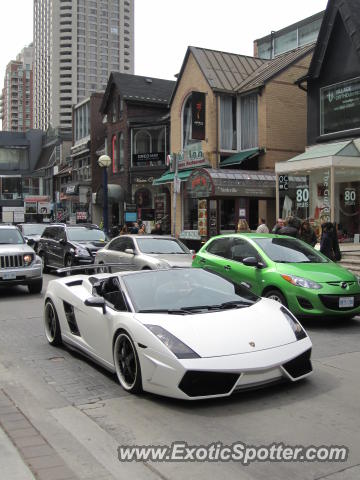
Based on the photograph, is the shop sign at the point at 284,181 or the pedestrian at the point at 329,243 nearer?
the pedestrian at the point at 329,243

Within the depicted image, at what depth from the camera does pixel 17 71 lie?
178 metres

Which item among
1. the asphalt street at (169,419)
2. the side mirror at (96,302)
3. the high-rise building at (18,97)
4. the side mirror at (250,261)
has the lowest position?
the asphalt street at (169,419)

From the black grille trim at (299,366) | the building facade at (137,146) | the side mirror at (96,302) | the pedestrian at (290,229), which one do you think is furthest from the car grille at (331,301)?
the building facade at (137,146)

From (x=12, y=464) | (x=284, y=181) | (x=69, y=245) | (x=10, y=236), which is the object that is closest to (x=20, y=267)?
(x=10, y=236)

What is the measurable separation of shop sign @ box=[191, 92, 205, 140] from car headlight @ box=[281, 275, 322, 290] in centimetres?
1807

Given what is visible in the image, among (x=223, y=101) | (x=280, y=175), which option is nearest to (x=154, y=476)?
(x=280, y=175)

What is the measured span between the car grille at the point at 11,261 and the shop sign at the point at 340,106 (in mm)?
12725

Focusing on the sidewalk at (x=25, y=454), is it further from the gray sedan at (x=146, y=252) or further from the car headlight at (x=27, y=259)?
the car headlight at (x=27, y=259)

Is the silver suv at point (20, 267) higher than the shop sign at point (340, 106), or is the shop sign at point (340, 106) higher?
the shop sign at point (340, 106)

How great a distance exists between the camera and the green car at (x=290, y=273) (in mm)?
8547

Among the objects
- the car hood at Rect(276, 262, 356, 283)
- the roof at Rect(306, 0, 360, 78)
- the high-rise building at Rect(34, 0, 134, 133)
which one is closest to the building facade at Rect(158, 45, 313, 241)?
the roof at Rect(306, 0, 360, 78)

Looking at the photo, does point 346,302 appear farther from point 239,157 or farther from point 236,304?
point 239,157

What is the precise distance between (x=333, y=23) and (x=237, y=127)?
301 inches

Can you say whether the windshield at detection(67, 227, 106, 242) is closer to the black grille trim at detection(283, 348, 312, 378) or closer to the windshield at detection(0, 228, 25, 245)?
the windshield at detection(0, 228, 25, 245)
